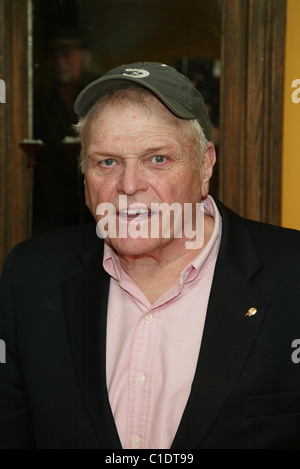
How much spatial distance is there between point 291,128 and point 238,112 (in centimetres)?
22

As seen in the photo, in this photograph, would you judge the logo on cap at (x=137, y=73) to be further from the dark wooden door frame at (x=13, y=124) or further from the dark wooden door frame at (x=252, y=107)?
the dark wooden door frame at (x=13, y=124)

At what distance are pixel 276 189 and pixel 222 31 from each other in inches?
26.3

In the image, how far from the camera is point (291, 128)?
8.38 feet

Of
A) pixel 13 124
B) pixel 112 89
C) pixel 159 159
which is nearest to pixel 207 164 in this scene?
pixel 159 159

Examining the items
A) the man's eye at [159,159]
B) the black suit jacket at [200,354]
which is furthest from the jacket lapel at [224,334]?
the man's eye at [159,159]

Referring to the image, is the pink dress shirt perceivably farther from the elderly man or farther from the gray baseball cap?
the gray baseball cap

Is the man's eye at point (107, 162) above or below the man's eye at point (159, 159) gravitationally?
below

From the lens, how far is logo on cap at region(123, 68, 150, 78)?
4.55ft

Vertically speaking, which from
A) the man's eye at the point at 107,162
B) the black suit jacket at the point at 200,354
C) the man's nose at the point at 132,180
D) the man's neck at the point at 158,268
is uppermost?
the man's eye at the point at 107,162

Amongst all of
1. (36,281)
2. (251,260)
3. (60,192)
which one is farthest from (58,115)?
(251,260)

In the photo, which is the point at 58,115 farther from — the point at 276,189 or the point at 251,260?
the point at 251,260

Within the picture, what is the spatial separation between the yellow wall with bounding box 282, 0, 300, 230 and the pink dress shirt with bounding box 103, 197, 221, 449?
1.12m

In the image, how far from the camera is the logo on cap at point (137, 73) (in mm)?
1387

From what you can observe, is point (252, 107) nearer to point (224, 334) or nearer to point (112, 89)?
point (112, 89)
